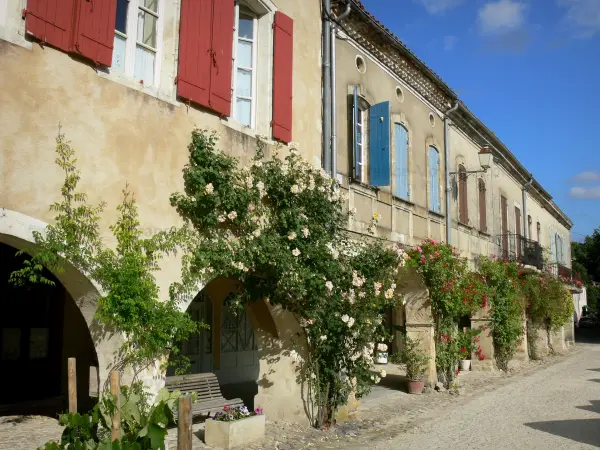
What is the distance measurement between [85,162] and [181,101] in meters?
1.52

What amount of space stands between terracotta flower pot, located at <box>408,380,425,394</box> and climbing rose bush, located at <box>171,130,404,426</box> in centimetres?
375

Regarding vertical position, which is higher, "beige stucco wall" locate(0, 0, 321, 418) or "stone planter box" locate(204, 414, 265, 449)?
"beige stucco wall" locate(0, 0, 321, 418)

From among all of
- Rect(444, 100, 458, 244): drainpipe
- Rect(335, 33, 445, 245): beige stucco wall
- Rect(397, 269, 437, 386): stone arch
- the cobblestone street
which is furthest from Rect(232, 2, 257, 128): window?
Rect(444, 100, 458, 244): drainpipe

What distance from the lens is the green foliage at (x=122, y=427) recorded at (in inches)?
173

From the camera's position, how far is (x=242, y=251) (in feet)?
23.7

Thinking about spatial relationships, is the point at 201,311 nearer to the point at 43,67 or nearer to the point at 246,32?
the point at 246,32

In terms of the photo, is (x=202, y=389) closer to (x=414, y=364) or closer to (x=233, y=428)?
(x=233, y=428)

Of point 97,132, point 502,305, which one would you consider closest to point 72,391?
point 97,132

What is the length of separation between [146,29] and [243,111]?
1.78m

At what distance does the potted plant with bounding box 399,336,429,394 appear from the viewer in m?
12.4

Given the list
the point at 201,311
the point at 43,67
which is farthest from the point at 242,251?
the point at 201,311

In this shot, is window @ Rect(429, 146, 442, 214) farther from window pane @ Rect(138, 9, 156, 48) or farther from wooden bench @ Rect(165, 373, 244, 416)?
window pane @ Rect(138, 9, 156, 48)

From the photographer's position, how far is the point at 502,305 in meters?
16.3

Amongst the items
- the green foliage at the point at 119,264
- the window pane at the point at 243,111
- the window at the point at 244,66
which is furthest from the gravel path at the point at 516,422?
the window at the point at 244,66
